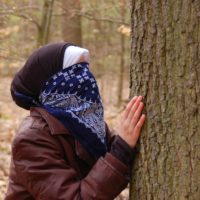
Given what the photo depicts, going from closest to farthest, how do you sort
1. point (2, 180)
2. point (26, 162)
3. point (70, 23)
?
point (26, 162) < point (2, 180) < point (70, 23)

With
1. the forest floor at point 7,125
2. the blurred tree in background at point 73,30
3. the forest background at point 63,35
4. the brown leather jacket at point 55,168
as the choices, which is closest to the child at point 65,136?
the brown leather jacket at point 55,168

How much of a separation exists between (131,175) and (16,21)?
30.5 ft

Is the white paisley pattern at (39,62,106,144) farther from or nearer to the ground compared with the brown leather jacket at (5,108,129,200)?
farther from the ground

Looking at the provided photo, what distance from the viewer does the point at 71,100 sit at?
2.64m

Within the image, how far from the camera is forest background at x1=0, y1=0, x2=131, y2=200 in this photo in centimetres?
830

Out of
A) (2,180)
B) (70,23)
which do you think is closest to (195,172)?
(2,180)

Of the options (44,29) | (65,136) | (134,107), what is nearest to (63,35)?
(44,29)

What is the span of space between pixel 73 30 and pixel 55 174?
9.64 meters

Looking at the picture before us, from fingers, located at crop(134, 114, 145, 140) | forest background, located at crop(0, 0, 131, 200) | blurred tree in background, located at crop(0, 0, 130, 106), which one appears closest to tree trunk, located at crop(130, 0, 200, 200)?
fingers, located at crop(134, 114, 145, 140)

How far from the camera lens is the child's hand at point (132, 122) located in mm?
2486

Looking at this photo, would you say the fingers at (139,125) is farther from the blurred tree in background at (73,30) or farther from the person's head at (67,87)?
the blurred tree in background at (73,30)

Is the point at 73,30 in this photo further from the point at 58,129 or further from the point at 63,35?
the point at 58,129

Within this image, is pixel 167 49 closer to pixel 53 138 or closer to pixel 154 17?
pixel 154 17

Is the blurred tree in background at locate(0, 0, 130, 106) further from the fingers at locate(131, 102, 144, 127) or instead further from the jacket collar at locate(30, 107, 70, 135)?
the fingers at locate(131, 102, 144, 127)
